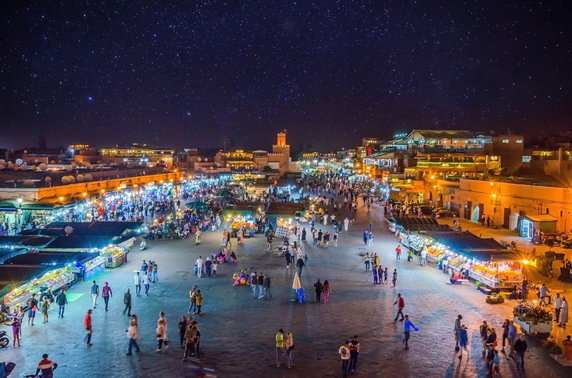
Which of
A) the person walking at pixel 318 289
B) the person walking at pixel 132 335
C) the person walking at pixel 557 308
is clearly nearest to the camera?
the person walking at pixel 132 335

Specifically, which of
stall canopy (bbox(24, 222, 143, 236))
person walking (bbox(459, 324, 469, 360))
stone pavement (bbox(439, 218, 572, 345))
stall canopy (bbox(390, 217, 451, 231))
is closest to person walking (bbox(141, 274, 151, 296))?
stall canopy (bbox(24, 222, 143, 236))

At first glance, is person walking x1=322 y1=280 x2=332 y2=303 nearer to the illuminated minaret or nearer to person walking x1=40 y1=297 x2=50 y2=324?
person walking x1=40 y1=297 x2=50 y2=324

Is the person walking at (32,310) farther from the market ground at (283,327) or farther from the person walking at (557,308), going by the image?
the person walking at (557,308)

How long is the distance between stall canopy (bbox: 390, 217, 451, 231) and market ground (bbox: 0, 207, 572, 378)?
3150 mm

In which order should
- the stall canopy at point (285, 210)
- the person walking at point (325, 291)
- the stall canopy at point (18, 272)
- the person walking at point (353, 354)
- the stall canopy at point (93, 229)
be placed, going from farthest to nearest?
the stall canopy at point (285, 210)
the stall canopy at point (93, 229)
the person walking at point (325, 291)
the stall canopy at point (18, 272)
the person walking at point (353, 354)

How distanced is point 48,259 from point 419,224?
1646 centimetres

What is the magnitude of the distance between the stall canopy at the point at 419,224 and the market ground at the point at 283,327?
3150 millimetres

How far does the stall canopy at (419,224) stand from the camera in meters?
21.0

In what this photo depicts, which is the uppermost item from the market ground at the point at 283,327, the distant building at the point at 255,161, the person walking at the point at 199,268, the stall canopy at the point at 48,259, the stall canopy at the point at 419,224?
the distant building at the point at 255,161

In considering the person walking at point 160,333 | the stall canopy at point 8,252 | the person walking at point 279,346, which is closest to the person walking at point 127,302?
the person walking at point 160,333

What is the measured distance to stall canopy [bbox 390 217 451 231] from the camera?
69.0 feet

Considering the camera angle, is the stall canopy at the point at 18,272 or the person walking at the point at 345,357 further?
the stall canopy at the point at 18,272

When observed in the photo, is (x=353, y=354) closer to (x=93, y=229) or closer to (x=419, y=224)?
(x=419, y=224)

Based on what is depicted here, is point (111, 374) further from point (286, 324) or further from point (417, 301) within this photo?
point (417, 301)
